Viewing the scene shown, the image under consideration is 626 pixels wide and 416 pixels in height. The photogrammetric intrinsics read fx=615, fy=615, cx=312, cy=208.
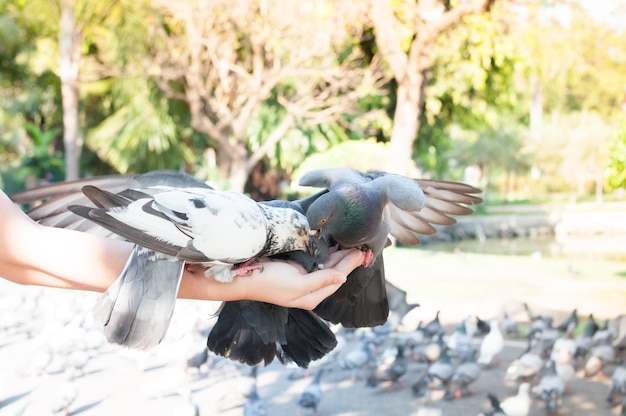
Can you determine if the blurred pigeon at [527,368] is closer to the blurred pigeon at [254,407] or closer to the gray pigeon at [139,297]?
the blurred pigeon at [254,407]

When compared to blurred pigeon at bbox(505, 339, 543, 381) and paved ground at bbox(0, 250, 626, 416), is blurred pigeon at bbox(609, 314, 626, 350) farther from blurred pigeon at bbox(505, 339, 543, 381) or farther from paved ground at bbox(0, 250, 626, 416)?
blurred pigeon at bbox(505, 339, 543, 381)

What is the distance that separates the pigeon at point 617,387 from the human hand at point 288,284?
3.01m

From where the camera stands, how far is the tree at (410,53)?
910 cm

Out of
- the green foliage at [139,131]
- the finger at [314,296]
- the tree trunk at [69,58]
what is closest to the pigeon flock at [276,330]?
the finger at [314,296]

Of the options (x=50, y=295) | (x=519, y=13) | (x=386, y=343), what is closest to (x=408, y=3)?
(x=519, y=13)

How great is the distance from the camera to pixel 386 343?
5785 mm

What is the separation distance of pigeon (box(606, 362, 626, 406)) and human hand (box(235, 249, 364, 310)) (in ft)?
9.89

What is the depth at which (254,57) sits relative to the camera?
1182 centimetres

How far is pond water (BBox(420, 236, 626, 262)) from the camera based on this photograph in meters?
14.2

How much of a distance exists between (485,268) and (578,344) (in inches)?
196

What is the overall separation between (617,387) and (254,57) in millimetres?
9269

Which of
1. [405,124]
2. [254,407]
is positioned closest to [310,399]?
[254,407]

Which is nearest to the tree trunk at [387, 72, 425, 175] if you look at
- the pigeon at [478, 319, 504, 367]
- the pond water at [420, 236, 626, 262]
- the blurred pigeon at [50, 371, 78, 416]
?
the pond water at [420, 236, 626, 262]

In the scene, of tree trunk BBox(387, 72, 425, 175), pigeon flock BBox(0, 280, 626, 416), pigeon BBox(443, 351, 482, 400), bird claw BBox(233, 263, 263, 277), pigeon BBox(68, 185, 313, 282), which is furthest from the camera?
tree trunk BBox(387, 72, 425, 175)
